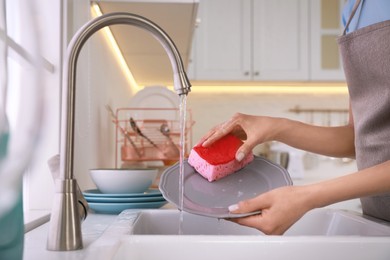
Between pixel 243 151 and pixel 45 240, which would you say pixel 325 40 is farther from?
pixel 45 240

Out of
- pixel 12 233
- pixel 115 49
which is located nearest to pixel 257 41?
pixel 115 49

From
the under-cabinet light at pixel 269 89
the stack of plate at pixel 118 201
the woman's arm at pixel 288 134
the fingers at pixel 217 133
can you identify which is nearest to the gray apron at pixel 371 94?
the woman's arm at pixel 288 134

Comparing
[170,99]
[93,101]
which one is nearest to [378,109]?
[93,101]

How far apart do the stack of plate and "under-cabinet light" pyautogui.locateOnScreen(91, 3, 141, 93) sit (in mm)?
609

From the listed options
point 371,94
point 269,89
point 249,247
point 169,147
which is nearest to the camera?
point 249,247

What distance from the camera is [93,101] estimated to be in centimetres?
151

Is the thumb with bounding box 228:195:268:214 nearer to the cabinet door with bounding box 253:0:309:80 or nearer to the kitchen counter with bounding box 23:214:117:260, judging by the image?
the kitchen counter with bounding box 23:214:117:260

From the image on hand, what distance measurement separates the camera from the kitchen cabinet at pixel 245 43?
9.81ft

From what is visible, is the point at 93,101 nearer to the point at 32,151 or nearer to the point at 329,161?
the point at 32,151

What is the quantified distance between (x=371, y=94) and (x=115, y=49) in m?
1.23

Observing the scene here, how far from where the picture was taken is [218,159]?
1.02 metres

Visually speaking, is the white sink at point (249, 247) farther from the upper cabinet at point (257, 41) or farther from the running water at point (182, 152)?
the upper cabinet at point (257, 41)

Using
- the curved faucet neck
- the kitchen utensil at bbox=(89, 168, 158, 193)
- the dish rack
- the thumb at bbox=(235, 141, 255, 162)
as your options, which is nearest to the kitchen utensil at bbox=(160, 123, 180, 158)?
the dish rack

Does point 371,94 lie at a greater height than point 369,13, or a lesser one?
lesser
